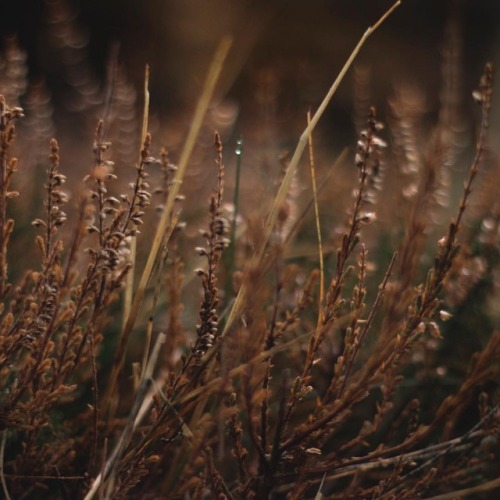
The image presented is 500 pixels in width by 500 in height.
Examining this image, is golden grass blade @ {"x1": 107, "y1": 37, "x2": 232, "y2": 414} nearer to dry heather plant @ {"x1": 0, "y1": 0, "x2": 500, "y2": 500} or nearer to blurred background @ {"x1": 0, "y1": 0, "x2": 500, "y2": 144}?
dry heather plant @ {"x1": 0, "y1": 0, "x2": 500, "y2": 500}

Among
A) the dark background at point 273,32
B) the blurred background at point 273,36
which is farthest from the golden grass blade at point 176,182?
the dark background at point 273,32

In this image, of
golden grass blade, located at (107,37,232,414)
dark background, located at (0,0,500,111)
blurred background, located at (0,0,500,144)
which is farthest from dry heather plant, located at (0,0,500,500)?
dark background, located at (0,0,500,111)

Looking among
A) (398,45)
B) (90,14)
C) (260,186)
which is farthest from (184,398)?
(398,45)

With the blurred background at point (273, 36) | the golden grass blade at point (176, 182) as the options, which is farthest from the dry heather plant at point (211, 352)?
the blurred background at point (273, 36)

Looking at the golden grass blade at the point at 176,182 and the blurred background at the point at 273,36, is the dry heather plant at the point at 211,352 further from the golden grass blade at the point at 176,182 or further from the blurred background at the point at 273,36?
the blurred background at the point at 273,36

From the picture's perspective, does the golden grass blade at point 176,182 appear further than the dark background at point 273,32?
No

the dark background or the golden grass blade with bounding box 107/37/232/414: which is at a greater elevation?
the golden grass blade with bounding box 107/37/232/414

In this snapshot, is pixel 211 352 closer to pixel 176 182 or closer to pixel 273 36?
pixel 176 182

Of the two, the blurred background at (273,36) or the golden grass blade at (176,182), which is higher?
the golden grass blade at (176,182)

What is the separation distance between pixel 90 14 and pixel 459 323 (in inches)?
272

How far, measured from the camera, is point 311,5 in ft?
24.8

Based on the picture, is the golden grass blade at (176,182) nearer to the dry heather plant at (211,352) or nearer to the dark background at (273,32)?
the dry heather plant at (211,352)

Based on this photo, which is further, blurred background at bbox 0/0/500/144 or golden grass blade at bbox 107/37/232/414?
blurred background at bbox 0/0/500/144

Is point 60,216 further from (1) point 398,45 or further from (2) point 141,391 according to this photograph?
(1) point 398,45
